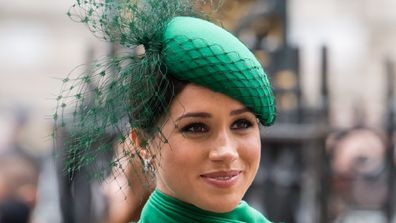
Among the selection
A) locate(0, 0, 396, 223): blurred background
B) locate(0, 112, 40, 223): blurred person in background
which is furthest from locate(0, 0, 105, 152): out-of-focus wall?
locate(0, 112, 40, 223): blurred person in background

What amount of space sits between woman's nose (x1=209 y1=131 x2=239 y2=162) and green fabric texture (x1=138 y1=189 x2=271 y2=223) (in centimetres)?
16

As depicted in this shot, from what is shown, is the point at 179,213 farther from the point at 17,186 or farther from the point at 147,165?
the point at 17,186

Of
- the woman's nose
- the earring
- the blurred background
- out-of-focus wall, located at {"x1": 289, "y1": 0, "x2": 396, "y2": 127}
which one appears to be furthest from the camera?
out-of-focus wall, located at {"x1": 289, "y1": 0, "x2": 396, "y2": 127}

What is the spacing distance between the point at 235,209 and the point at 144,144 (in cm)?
30

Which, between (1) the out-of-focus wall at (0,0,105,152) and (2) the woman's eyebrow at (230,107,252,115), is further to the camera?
(1) the out-of-focus wall at (0,0,105,152)

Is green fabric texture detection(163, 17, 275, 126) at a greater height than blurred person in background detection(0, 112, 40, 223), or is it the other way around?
green fabric texture detection(163, 17, 275, 126)

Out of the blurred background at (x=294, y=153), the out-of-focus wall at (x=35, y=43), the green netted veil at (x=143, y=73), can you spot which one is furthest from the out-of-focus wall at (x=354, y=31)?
the green netted veil at (x=143, y=73)

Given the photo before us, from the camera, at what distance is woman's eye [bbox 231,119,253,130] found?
2.89 metres

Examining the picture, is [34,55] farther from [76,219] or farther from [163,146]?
[163,146]

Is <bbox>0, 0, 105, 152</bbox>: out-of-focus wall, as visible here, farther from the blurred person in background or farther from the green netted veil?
the green netted veil

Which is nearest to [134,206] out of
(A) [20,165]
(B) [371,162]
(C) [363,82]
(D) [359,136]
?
(A) [20,165]

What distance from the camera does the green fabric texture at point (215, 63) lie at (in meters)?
2.85

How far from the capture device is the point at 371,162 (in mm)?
9586

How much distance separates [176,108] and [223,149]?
17 centimetres
